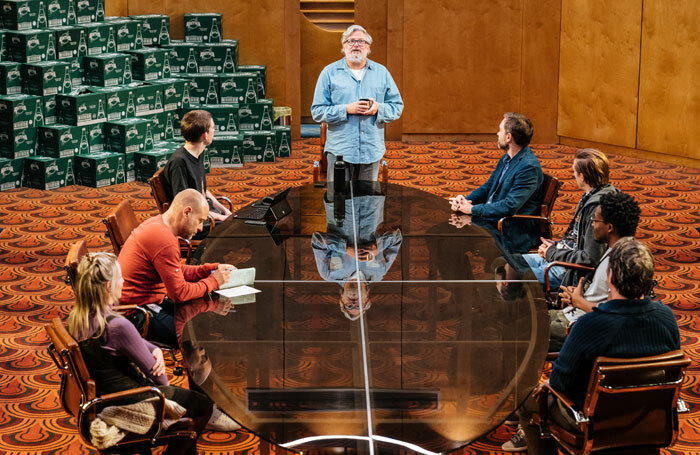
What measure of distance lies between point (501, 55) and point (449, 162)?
1.88 meters

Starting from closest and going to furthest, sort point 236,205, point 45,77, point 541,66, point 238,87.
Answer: point 236,205, point 45,77, point 238,87, point 541,66

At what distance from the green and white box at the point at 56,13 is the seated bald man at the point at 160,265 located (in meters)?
5.96

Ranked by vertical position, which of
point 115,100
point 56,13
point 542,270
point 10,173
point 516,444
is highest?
point 56,13

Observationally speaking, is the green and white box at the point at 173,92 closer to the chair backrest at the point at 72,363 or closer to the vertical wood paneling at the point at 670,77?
the vertical wood paneling at the point at 670,77

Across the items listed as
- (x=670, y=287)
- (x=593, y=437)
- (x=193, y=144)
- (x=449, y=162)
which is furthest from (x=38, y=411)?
(x=449, y=162)

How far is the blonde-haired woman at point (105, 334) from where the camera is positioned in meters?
3.10

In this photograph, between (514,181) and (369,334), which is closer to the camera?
(369,334)

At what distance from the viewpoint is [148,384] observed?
327 cm

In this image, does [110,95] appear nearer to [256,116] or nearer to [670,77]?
[256,116]

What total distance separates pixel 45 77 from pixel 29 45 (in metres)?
0.35

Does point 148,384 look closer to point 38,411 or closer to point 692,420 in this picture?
point 38,411

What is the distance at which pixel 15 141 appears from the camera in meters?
8.81

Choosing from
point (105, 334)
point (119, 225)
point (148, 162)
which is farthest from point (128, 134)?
point (105, 334)

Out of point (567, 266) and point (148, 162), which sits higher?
point (567, 266)
